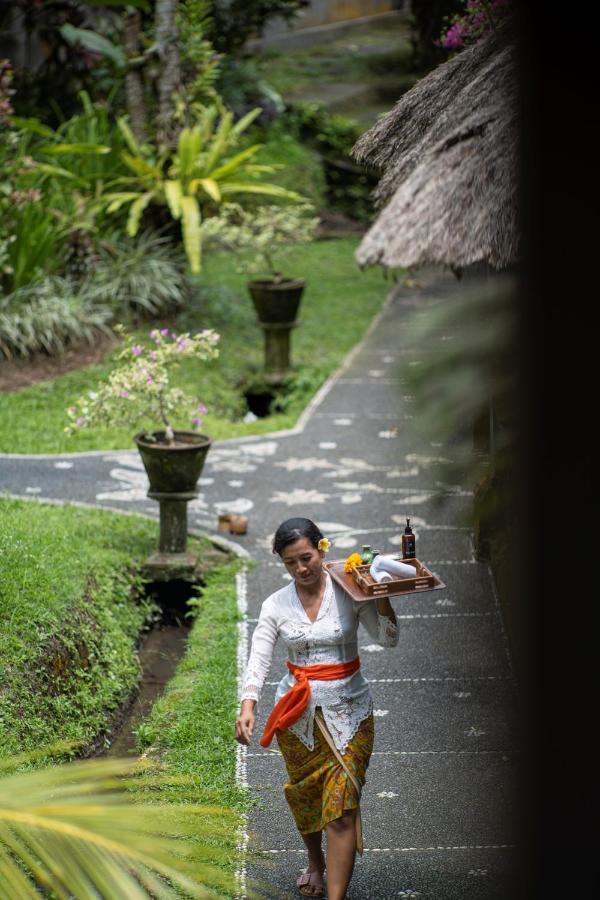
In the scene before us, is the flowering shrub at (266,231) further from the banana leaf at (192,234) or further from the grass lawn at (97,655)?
the grass lawn at (97,655)

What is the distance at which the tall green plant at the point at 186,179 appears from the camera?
13.6m

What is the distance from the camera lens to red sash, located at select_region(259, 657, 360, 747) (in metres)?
4.36

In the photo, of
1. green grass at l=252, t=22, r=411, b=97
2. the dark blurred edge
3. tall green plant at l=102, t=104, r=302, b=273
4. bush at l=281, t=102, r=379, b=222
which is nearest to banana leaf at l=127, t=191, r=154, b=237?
tall green plant at l=102, t=104, r=302, b=273

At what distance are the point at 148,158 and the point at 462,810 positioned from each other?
10.7 meters

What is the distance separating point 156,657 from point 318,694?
3.16m

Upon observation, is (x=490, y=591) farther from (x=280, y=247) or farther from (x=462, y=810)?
(x=280, y=247)

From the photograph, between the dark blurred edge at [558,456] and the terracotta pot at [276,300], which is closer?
the dark blurred edge at [558,456]

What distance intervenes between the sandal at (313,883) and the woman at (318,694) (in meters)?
0.17

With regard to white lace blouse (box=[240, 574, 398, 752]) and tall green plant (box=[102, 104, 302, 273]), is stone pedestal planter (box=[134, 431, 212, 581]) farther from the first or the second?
tall green plant (box=[102, 104, 302, 273])

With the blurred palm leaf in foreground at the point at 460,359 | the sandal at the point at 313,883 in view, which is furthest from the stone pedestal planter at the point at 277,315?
the blurred palm leaf in foreground at the point at 460,359

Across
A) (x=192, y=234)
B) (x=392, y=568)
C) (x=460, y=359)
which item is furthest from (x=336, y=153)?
(x=460, y=359)

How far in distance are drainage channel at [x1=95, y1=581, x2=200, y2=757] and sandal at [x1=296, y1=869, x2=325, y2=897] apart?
66.1 inches

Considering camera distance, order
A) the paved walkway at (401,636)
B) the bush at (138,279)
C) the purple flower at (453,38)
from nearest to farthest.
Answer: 1. the paved walkway at (401,636)
2. the purple flower at (453,38)
3. the bush at (138,279)

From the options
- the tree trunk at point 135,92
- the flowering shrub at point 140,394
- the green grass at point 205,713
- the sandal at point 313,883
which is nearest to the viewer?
the sandal at point 313,883
